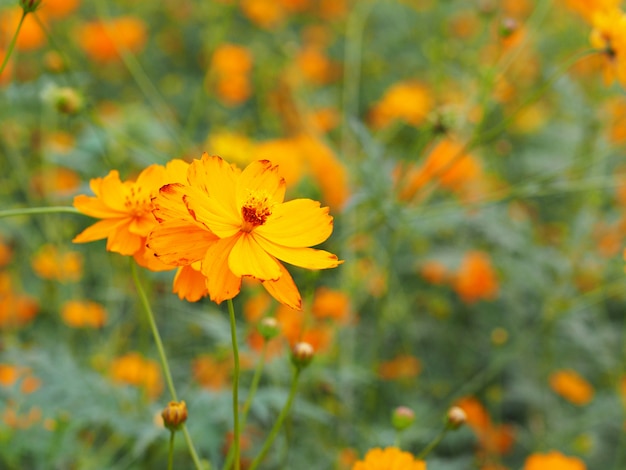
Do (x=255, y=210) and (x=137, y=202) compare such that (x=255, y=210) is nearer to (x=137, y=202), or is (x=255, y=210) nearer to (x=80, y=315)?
(x=137, y=202)

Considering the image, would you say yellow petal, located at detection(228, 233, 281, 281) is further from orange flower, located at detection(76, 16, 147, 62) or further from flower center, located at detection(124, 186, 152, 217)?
orange flower, located at detection(76, 16, 147, 62)

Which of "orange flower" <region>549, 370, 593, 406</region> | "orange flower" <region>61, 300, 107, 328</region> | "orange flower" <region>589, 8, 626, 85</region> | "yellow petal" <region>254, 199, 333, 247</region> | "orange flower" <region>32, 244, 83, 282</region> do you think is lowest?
"yellow petal" <region>254, 199, 333, 247</region>

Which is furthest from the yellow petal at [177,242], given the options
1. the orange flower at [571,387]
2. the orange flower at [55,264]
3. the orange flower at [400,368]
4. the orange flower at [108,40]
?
the orange flower at [108,40]

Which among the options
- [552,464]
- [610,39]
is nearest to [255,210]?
[610,39]

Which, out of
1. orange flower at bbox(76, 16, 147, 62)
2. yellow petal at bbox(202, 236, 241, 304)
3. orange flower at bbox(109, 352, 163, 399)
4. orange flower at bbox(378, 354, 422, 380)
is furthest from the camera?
orange flower at bbox(76, 16, 147, 62)

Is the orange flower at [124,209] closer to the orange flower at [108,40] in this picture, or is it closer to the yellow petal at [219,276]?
the yellow petal at [219,276]

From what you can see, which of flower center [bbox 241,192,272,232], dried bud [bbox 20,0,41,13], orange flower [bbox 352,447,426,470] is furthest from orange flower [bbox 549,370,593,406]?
dried bud [bbox 20,0,41,13]
